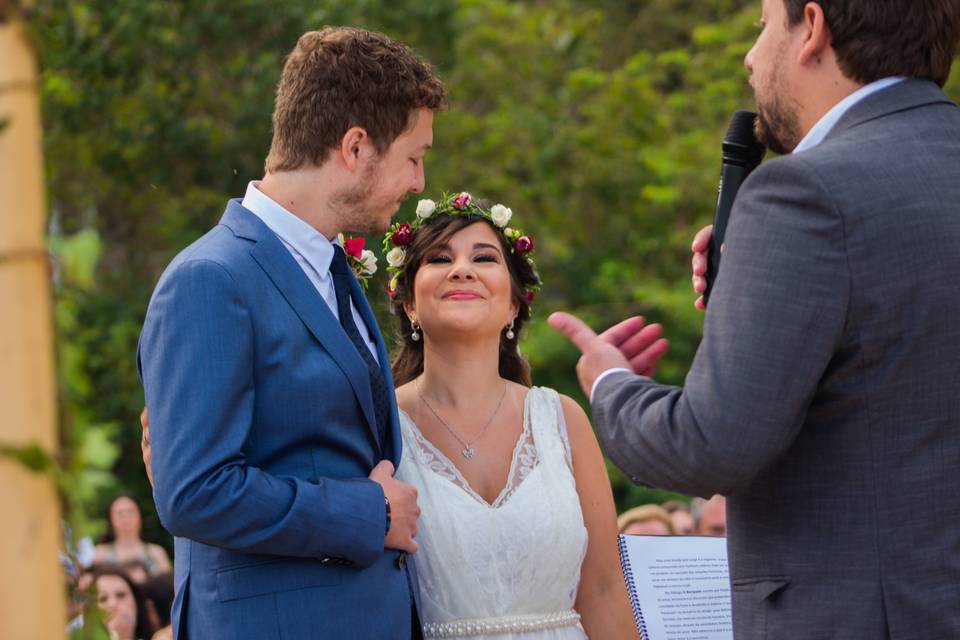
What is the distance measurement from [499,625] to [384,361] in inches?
46.8

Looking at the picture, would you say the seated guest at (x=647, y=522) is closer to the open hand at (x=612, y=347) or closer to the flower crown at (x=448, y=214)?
the flower crown at (x=448, y=214)

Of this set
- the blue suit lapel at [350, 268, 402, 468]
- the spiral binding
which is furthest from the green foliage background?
the spiral binding

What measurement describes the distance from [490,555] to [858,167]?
2277 mm

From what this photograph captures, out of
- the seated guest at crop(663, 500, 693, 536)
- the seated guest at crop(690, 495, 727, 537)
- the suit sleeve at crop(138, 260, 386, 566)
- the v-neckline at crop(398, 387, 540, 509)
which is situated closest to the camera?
the suit sleeve at crop(138, 260, 386, 566)

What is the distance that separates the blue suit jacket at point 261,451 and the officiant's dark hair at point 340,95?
282 millimetres

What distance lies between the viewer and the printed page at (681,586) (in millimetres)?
3596

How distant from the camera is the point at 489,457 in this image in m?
4.46

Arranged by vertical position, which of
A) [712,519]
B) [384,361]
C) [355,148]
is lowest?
[712,519]

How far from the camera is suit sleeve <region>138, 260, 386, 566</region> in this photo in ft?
9.33

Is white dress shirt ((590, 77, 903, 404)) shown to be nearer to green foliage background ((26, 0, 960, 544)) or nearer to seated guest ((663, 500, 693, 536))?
seated guest ((663, 500, 693, 536))

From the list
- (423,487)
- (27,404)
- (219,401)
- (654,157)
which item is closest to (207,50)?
(654,157)

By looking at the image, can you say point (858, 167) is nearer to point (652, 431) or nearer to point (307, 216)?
point (652, 431)

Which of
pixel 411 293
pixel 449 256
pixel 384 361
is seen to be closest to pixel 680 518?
pixel 411 293

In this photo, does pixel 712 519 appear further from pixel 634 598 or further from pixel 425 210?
pixel 634 598
